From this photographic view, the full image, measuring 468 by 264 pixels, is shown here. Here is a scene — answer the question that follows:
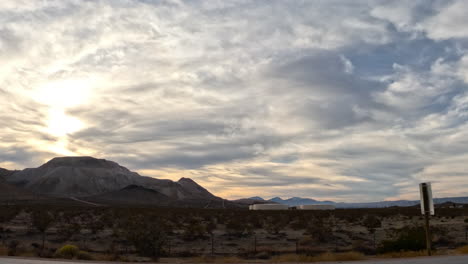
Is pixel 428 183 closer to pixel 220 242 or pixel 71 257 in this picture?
pixel 71 257

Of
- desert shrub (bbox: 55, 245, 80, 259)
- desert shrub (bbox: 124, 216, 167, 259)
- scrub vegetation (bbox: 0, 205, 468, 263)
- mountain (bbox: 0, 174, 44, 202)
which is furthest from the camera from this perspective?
mountain (bbox: 0, 174, 44, 202)

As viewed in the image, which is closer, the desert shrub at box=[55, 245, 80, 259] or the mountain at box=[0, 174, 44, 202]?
the desert shrub at box=[55, 245, 80, 259]

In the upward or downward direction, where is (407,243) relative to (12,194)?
downward

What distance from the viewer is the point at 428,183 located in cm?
2131

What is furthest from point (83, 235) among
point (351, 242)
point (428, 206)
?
point (428, 206)

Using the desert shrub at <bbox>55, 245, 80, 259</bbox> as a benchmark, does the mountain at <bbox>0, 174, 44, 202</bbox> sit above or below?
above

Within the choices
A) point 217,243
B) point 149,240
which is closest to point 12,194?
point 217,243

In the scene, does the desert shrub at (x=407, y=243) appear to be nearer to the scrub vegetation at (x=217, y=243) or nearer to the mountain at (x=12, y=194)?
the scrub vegetation at (x=217, y=243)

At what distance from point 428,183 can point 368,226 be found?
3697 centimetres

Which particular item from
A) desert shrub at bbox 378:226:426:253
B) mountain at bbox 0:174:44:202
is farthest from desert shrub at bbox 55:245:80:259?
mountain at bbox 0:174:44:202

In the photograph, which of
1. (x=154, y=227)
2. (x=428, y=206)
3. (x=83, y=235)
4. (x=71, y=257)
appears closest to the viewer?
(x=428, y=206)

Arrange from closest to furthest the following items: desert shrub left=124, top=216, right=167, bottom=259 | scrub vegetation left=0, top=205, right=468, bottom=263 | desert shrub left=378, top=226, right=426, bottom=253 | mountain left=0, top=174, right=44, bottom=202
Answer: desert shrub left=378, top=226, right=426, bottom=253, scrub vegetation left=0, top=205, right=468, bottom=263, desert shrub left=124, top=216, right=167, bottom=259, mountain left=0, top=174, right=44, bottom=202

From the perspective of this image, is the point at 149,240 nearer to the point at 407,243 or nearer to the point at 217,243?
the point at 217,243

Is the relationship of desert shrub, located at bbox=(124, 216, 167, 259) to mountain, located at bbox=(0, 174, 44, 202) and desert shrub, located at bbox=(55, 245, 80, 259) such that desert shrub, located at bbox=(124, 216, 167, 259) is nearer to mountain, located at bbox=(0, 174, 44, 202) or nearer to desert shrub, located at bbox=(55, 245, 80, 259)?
desert shrub, located at bbox=(55, 245, 80, 259)
